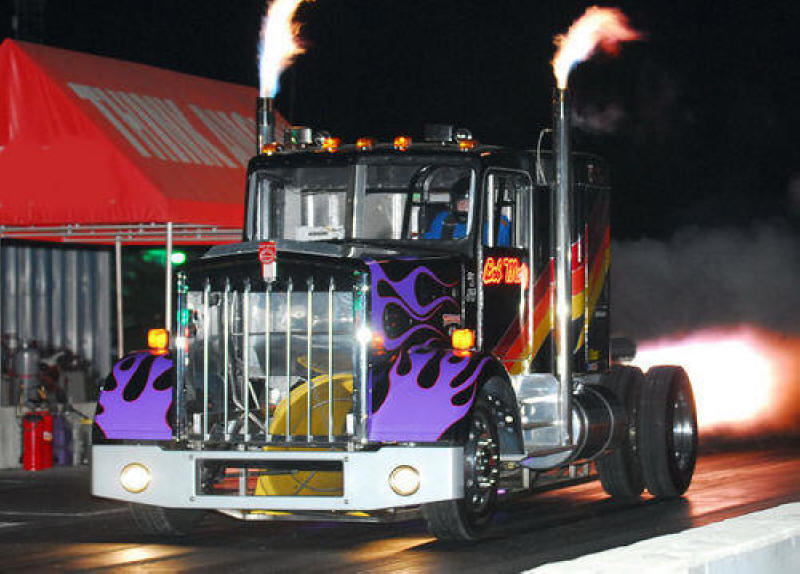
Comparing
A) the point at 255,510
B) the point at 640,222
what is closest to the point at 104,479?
the point at 255,510

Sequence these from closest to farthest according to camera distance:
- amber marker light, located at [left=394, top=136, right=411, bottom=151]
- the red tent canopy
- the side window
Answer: the side window → amber marker light, located at [left=394, top=136, right=411, bottom=151] → the red tent canopy

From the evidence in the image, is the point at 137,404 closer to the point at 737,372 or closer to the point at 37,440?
the point at 37,440

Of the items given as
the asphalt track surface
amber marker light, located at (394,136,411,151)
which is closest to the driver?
amber marker light, located at (394,136,411,151)

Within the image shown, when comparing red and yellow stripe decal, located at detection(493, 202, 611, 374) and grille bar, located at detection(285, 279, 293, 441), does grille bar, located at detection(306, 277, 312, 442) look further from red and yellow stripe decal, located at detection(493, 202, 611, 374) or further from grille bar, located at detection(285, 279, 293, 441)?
red and yellow stripe decal, located at detection(493, 202, 611, 374)

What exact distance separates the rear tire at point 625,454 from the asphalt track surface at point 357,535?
164 millimetres

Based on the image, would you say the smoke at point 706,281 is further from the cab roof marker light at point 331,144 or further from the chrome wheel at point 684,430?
the cab roof marker light at point 331,144

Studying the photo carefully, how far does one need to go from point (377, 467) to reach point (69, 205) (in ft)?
26.7

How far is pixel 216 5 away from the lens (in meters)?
37.4

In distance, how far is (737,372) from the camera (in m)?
24.0

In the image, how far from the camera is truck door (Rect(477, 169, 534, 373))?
12375 millimetres

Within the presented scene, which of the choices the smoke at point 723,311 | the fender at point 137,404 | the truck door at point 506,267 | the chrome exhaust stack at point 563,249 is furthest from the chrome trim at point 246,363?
the smoke at point 723,311

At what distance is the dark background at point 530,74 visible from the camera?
27.5 m

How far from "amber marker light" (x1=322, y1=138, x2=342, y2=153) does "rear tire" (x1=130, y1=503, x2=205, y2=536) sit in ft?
10.4

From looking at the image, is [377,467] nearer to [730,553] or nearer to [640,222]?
[730,553]
